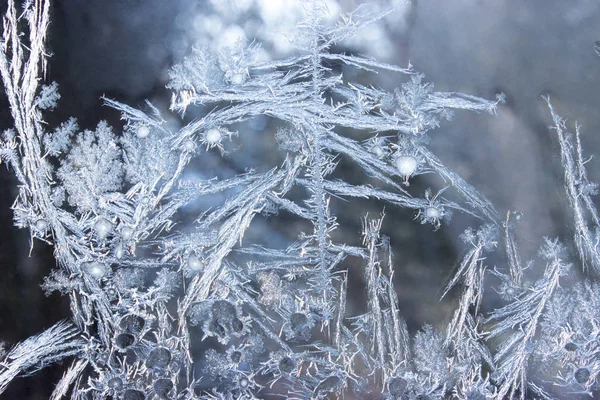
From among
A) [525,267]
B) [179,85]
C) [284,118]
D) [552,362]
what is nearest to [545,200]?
[525,267]

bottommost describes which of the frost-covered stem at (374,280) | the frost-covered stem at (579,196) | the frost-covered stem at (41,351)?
the frost-covered stem at (41,351)

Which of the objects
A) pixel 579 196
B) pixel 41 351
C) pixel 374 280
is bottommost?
pixel 41 351

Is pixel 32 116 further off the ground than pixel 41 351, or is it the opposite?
pixel 32 116

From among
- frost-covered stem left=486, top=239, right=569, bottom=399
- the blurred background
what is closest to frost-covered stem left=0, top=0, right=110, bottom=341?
the blurred background

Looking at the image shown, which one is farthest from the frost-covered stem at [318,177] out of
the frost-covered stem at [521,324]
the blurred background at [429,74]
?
the frost-covered stem at [521,324]

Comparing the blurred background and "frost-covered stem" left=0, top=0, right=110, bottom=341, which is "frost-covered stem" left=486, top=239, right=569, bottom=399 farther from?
"frost-covered stem" left=0, top=0, right=110, bottom=341

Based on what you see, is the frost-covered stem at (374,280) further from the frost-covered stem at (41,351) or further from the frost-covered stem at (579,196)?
the frost-covered stem at (41,351)

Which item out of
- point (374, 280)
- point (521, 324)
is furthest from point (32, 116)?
point (521, 324)

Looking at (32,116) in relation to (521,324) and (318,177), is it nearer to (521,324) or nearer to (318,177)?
(318,177)

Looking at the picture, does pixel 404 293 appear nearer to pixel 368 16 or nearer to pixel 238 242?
pixel 238 242
